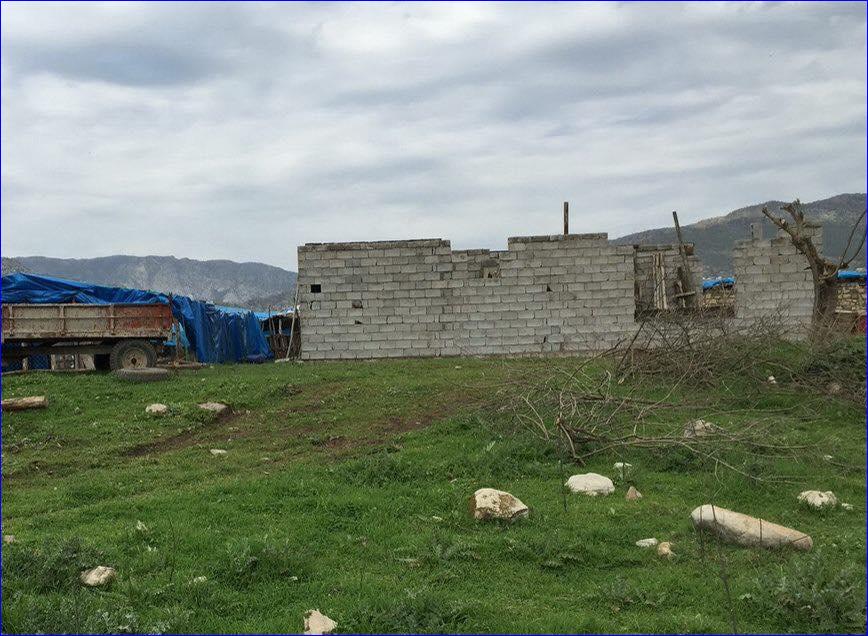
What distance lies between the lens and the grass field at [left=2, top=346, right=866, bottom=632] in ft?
15.5

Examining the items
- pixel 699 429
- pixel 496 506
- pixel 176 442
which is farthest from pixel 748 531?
pixel 176 442

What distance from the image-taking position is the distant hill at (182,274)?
130 meters

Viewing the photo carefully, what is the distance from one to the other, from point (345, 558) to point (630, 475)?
3219 millimetres

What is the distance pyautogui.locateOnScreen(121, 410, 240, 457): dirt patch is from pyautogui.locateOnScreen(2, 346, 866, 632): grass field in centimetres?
4

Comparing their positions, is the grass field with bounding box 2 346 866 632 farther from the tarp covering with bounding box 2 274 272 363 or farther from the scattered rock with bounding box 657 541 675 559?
the tarp covering with bounding box 2 274 272 363

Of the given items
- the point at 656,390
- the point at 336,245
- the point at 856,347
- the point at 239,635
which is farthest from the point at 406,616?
the point at 336,245

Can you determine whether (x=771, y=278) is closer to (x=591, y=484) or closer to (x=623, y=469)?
(x=623, y=469)

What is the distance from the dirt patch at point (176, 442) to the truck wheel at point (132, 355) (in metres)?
5.60

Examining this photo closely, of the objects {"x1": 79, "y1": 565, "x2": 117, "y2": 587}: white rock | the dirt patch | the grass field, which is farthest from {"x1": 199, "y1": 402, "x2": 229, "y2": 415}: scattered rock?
{"x1": 79, "y1": 565, "x2": 117, "y2": 587}: white rock

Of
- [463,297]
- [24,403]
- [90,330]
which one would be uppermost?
[463,297]

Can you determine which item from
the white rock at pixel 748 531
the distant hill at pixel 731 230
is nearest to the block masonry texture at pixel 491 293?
the white rock at pixel 748 531

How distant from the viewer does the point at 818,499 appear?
6562 millimetres

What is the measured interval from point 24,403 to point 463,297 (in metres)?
9.83

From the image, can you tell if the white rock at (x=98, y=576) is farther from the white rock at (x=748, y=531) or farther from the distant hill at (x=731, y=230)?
the distant hill at (x=731, y=230)
